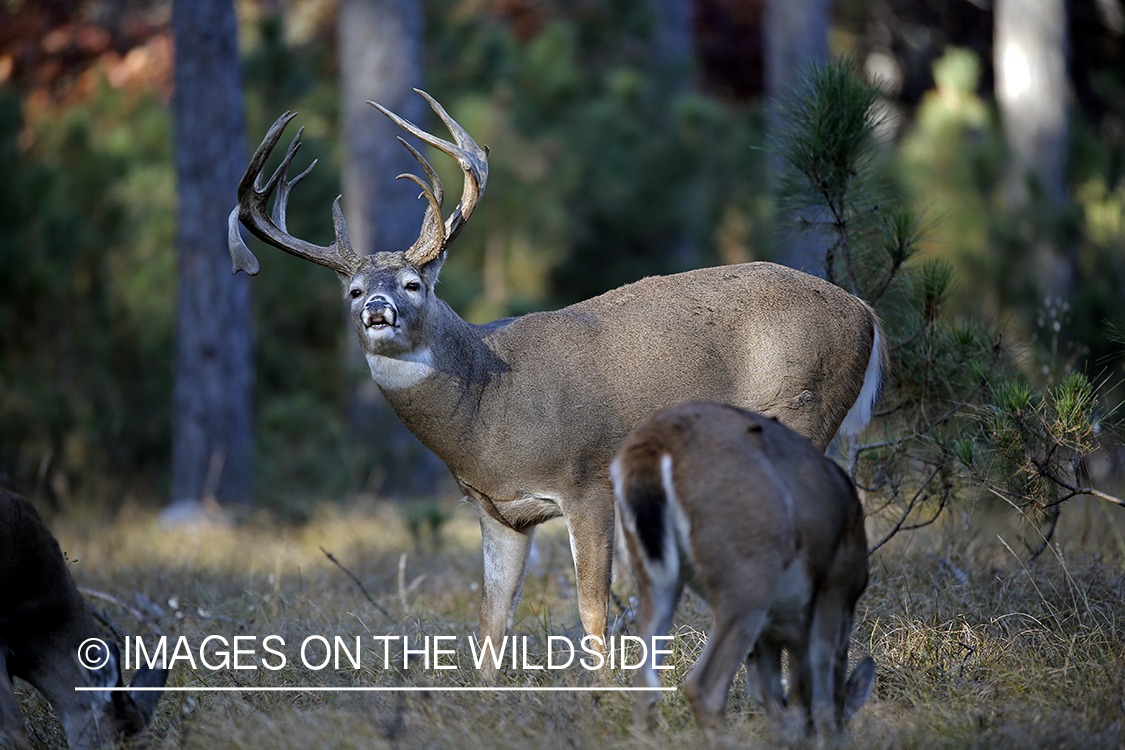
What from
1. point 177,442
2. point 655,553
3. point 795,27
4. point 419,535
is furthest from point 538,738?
point 795,27

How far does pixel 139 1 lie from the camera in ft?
60.1

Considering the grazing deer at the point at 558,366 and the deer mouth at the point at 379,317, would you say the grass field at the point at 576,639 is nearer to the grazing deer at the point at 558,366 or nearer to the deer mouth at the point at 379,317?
the grazing deer at the point at 558,366

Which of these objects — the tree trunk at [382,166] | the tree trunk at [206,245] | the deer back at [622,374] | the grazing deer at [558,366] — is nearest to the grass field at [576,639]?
the grazing deer at [558,366]

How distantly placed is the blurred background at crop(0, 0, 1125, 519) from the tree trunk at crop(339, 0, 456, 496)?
0.10 feet

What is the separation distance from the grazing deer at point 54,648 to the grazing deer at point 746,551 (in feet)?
6.27

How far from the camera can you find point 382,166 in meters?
11.5

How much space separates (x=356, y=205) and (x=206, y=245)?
8.71 ft

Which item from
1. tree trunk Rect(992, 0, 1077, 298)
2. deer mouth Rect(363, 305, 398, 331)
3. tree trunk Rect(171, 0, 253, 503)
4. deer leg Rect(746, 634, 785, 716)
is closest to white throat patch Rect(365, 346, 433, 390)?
deer mouth Rect(363, 305, 398, 331)

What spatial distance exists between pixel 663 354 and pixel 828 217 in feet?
4.65

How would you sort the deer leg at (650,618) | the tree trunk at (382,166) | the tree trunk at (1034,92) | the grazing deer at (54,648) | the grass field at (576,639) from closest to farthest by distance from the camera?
the deer leg at (650,618) < the grass field at (576,639) < the grazing deer at (54,648) < the tree trunk at (382,166) < the tree trunk at (1034,92)

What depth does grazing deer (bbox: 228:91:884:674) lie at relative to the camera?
465 centimetres

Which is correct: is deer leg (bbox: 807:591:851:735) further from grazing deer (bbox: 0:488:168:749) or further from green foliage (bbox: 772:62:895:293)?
green foliage (bbox: 772:62:895:293)

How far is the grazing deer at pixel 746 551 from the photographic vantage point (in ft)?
10.4

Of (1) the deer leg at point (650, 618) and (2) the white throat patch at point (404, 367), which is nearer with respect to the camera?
(1) the deer leg at point (650, 618)
